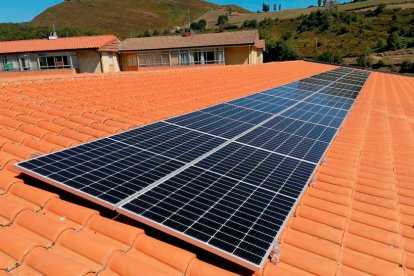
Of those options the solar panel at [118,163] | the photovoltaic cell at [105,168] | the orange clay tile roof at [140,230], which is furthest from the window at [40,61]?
the photovoltaic cell at [105,168]

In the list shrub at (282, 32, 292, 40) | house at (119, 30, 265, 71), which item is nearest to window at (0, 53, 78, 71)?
house at (119, 30, 265, 71)

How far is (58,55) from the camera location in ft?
149

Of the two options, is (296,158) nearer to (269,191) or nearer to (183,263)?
(269,191)

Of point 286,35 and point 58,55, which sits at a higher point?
point 286,35

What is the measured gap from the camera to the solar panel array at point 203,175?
12.7 feet

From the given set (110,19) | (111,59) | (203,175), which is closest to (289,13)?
→ (110,19)

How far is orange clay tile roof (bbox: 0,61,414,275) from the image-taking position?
367 centimetres

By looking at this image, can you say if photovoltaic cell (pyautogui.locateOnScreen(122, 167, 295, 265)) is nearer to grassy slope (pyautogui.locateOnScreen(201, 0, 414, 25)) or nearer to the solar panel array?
the solar panel array

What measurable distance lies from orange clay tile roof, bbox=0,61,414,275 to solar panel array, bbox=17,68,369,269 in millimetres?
358

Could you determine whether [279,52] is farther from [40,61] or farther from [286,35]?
Result: [40,61]

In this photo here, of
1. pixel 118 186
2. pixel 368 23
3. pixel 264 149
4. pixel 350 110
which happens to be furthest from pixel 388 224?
pixel 368 23

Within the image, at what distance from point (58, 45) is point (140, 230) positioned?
4799 cm

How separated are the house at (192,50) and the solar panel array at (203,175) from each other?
39786 mm

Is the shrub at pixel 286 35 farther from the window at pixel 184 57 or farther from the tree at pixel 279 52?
the window at pixel 184 57
